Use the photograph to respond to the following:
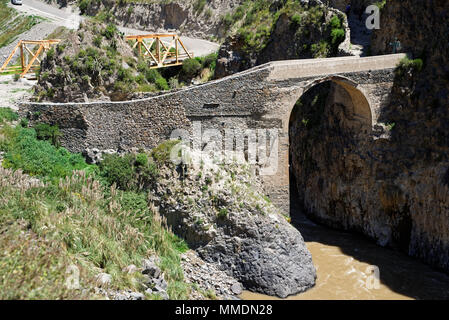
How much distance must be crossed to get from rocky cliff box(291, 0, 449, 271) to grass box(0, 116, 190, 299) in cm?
886

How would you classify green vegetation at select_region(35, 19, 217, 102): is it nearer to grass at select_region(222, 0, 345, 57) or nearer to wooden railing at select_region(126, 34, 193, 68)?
wooden railing at select_region(126, 34, 193, 68)

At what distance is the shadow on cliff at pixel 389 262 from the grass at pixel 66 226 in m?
7.62

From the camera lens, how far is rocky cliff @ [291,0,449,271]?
18.5 metres

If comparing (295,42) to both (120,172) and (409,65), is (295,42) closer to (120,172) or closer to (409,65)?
(409,65)

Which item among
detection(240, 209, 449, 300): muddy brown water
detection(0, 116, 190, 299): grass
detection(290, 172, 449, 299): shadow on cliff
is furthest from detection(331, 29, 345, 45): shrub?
detection(0, 116, 190, 299): grass

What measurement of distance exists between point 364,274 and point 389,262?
1.52 metres

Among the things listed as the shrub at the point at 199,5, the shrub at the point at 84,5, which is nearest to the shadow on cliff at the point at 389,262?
the shrub at the point at 199,5

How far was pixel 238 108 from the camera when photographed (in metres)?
19.1

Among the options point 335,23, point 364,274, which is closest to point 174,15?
point 335,23

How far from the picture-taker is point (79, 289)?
507 inches

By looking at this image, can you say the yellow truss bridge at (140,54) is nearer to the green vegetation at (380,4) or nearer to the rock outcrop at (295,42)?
the rock outcrop at (295,42)
